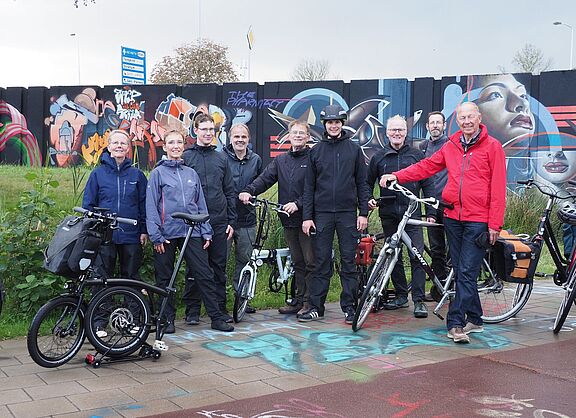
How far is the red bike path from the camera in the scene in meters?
4.61

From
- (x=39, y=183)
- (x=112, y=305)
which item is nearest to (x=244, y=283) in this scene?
(x=112, y=305)

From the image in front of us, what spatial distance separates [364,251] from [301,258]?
725 mm

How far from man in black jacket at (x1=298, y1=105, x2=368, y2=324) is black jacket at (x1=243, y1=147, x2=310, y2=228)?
0.21 m

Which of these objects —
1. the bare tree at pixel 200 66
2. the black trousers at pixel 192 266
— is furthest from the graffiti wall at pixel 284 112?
the bare tree at pixel 200 66

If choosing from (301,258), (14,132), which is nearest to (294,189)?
(301,258)

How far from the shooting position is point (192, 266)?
6824 mm

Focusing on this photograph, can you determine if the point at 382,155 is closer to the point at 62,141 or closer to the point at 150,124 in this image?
the point at 150,124

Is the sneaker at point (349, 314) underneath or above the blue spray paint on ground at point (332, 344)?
above

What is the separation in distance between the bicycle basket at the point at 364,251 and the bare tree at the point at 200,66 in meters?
42.4

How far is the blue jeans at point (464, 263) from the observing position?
655 centimetres

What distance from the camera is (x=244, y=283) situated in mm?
7336

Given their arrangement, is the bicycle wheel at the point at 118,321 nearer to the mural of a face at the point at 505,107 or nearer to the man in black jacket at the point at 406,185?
the man in black jacket at the point at 406,185

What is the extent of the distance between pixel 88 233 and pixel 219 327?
6.28 feet

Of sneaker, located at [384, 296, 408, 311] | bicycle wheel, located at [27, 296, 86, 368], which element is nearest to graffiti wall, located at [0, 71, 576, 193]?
sneaker, located at [384, 296, 408, 311]
